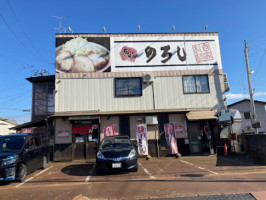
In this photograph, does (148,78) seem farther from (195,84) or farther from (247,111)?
(247,111)

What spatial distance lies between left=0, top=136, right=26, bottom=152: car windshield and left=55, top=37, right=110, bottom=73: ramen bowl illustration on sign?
6721 mm

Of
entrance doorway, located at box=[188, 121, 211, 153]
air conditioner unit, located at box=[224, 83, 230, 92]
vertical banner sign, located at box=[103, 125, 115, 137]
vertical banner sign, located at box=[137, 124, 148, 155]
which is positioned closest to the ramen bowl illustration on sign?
vertical banner sign, located at box=[103, 125, 115, 137]

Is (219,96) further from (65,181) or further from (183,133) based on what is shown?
(65,181)

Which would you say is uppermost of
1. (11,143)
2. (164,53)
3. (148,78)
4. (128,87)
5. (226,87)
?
(164,53)

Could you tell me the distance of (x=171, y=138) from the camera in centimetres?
1247

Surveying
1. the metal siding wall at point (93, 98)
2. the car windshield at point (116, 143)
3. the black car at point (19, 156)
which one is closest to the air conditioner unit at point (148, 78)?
the metal siding wall at point (93, 98)

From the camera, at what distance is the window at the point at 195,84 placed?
14.3 m

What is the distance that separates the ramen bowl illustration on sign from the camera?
13883mm

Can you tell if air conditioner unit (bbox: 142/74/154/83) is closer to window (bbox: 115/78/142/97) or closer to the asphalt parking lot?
window (bbox: 115/78/142/97)

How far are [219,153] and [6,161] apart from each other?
12202mm

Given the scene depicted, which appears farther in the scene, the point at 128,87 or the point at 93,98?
the point at 128,87

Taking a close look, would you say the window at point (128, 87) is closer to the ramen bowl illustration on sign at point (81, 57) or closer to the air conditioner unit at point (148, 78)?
the air conditioner unit at point (148, 78)

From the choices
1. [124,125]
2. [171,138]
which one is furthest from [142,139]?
[171,138]

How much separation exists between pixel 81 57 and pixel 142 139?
7390mm
